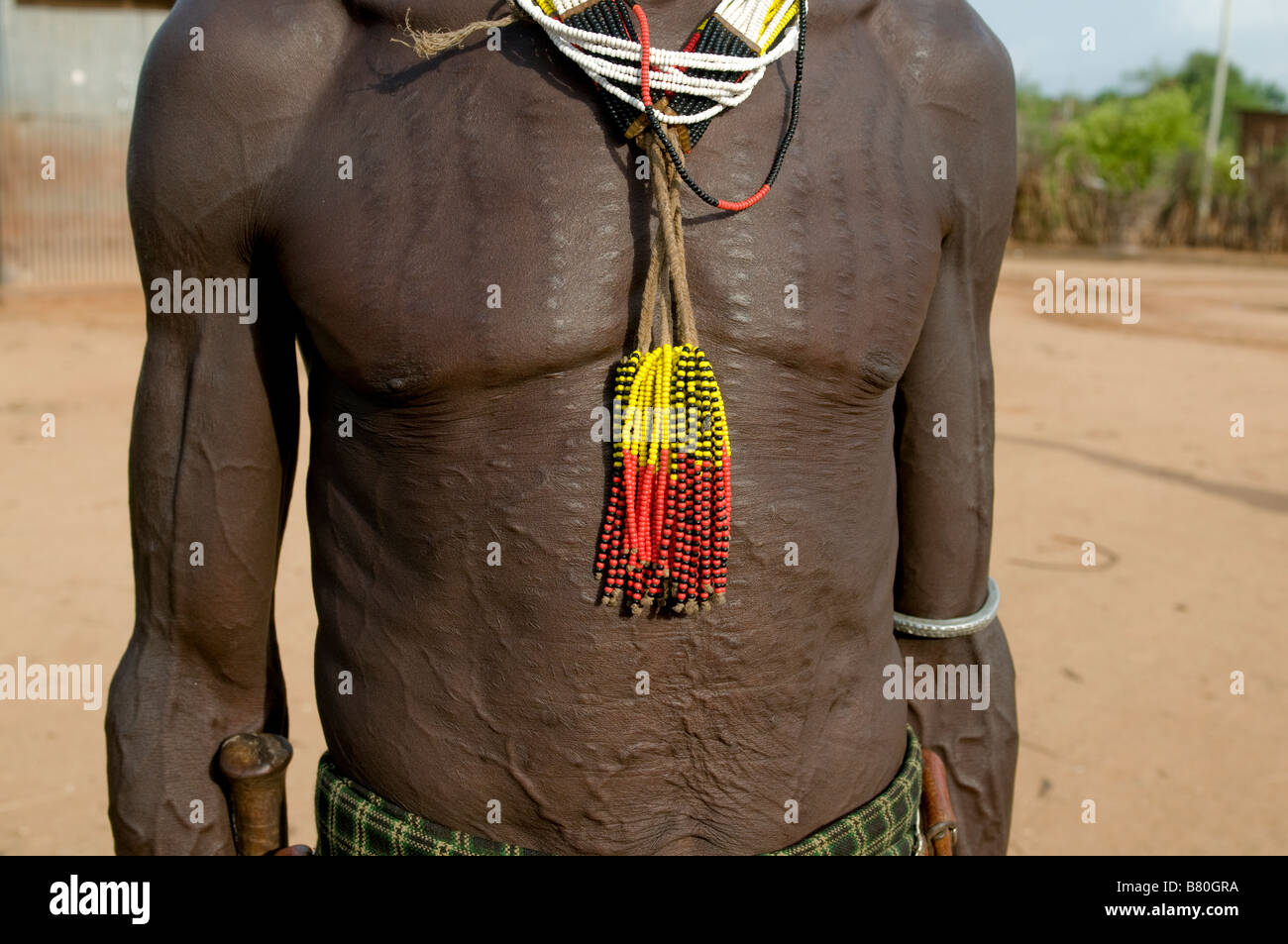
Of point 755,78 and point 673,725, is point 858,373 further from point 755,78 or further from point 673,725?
point 673,725

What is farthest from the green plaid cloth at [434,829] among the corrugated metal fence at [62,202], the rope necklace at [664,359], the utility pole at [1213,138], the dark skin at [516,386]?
the utility pole at [1213,138]

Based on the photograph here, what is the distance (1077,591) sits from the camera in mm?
6031

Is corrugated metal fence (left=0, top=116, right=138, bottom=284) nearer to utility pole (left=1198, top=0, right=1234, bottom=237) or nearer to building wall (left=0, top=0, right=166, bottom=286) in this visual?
building wall (left=0, top=0, right=166, bottom=286)

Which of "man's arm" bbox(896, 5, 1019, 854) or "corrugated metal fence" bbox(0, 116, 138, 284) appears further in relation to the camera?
"corrugated metal fence" bbox(0, 116, 138, 284)

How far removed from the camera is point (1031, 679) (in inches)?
203

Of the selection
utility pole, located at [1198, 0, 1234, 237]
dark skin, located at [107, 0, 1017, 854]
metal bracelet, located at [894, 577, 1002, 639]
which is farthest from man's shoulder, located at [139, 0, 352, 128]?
utility pole, located at [1198, 0, 1234, 237]

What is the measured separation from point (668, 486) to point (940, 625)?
0.64 meters

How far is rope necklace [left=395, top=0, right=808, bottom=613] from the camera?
4.42 ft

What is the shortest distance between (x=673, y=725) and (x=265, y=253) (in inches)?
29.4

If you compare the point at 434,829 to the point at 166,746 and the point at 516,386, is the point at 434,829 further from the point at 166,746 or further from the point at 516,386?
the point at 516,386

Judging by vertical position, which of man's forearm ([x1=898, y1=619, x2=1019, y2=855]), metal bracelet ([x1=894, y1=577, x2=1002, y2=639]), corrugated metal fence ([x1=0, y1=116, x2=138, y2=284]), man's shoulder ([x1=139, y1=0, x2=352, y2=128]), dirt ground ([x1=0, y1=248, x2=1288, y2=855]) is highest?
corrugated metal fence ([x1=0, y1=116, x2=138, y2=284])

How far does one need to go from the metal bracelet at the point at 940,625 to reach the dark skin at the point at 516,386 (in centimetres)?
24

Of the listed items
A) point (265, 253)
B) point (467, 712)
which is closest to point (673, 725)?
point (467, 712)

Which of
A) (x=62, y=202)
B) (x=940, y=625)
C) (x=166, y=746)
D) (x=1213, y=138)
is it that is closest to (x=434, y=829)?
(x=166, y=746)
